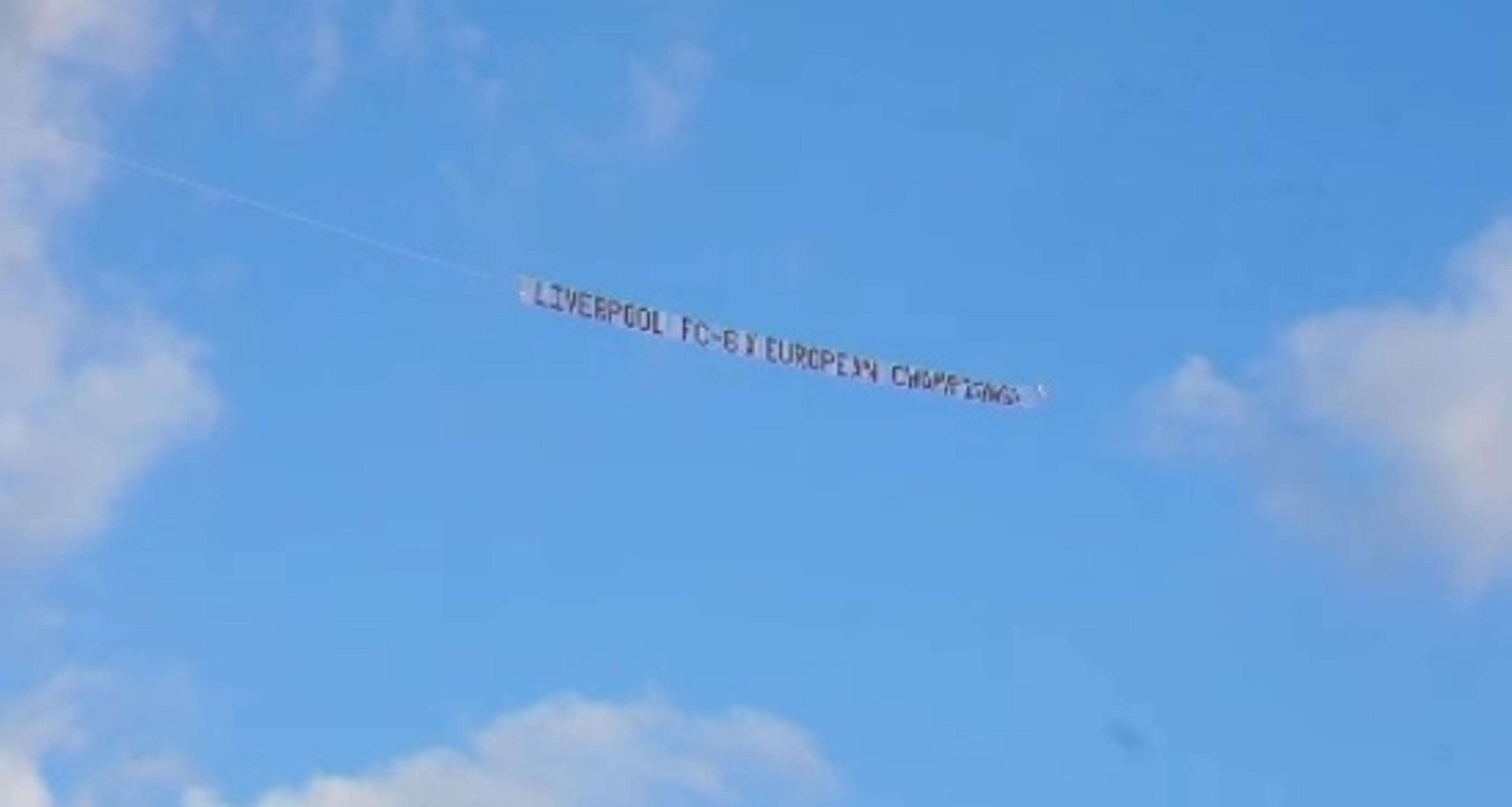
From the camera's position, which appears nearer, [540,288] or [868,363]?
[540,288]

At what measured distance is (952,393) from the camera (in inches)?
2879

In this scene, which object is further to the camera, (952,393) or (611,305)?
(952,393)

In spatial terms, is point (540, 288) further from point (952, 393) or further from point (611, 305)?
point (952, 393)

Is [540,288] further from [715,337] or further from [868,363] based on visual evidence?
[868,363]

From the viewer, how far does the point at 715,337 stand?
2709 inches

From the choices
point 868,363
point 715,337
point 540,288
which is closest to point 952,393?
point 868,363

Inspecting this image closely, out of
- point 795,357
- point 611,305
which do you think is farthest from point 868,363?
point 611,305

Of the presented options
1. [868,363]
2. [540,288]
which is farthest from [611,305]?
[868,363]

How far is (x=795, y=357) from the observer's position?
6988cm

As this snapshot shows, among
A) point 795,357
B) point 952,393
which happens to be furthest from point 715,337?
point 952,393

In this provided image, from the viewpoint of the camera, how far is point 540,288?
65.8 meters

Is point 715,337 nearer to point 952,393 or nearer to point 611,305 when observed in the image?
point 611,305

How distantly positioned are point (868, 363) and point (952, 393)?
10.5 ft

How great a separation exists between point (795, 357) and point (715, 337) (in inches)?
95.0
